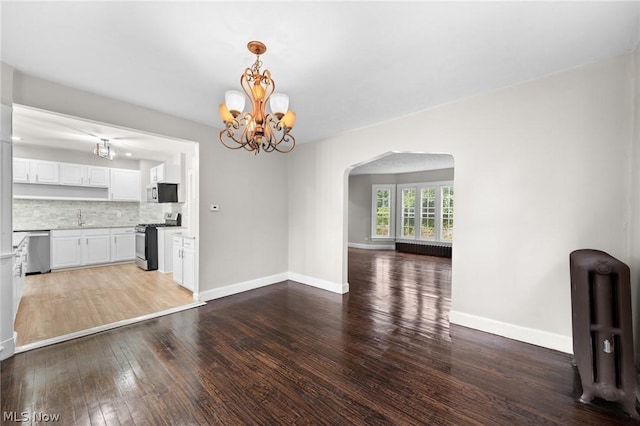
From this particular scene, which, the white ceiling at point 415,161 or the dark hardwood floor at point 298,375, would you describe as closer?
the dark hardwood floor at point 298,375

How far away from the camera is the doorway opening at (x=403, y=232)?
4.18 metres

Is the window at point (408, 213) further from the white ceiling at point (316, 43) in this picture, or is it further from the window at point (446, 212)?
the white ceiling at point (316, 43)

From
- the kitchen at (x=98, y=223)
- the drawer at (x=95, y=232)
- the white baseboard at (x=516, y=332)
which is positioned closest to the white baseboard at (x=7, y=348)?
the kitchen at (x=98, y=223)

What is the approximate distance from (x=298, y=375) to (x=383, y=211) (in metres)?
7.66

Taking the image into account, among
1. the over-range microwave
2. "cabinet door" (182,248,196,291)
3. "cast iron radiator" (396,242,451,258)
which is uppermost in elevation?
the over-range microwave

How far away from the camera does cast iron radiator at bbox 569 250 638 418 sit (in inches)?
65.9

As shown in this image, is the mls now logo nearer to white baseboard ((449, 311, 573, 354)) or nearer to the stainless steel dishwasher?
white baseboard ((449, 311, 573, 354))

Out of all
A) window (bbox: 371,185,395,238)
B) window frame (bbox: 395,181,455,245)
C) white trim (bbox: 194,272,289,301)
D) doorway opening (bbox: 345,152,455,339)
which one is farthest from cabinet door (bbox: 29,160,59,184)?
window frame (bbox: 395,181,455,245)

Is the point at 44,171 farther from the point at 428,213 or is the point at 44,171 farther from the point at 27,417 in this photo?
the point at 428,213

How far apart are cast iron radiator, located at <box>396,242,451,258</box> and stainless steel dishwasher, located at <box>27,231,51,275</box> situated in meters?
9.22

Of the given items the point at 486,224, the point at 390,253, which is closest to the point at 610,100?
the point at 486,224

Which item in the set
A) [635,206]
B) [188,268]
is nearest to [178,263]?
[188,268]

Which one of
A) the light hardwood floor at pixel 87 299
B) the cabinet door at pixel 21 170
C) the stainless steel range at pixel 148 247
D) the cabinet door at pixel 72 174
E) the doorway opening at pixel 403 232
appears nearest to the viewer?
the light hardwood floor at pixel 87 299

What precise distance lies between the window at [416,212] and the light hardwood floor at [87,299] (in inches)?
270
